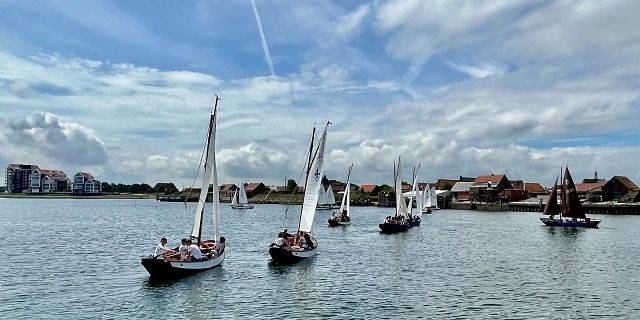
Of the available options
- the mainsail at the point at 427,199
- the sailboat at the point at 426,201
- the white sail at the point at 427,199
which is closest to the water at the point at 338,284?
the sailboat at the point at 426,201

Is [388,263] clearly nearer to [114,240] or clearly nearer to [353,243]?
[353,243]

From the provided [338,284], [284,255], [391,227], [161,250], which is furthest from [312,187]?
[391,227]

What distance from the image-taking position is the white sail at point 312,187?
2226 inches

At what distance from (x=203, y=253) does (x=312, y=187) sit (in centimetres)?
1318

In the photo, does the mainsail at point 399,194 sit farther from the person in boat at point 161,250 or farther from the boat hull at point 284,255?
the person in boat at point 161,250

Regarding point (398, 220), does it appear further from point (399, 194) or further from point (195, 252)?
point (195, 252)

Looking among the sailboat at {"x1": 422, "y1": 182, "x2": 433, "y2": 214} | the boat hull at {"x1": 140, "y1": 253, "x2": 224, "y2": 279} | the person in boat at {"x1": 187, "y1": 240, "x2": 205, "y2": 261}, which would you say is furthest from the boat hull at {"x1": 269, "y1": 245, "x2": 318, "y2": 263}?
the sailboat at {"x1": 422, "y1": 182, "x2": 433, "y2": 214}

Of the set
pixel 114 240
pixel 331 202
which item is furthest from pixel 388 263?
pixel 331 202

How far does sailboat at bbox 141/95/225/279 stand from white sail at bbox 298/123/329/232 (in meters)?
9.56

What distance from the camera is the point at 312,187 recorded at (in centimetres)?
5669

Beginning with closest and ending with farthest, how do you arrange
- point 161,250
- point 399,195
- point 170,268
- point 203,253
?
point 170,268 → point 161,250 → point 203,253 → point 399,195

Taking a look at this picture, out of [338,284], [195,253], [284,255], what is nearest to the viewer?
[338,284]

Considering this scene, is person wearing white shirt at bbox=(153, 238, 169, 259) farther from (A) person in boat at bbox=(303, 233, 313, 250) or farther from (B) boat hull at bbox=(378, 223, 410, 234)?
(B) boat hull at bbox=(378, 223, 410, 234)

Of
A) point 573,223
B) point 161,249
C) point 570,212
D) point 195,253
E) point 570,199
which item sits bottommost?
point 195,253
